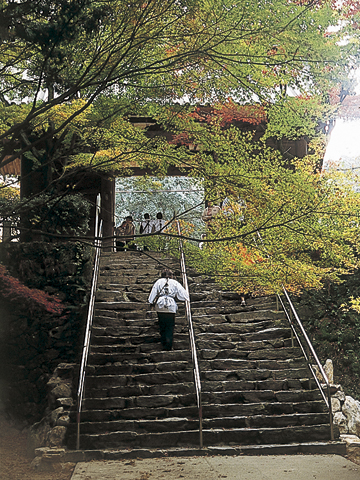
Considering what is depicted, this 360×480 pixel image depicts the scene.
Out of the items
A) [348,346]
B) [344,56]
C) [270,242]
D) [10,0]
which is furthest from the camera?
[348,346]

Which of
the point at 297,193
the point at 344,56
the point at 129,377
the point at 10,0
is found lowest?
the point at 129,377

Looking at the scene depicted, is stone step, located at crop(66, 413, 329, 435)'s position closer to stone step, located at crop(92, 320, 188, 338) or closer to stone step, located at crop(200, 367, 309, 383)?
stone step, located at crop(200, 367, 309, 383)

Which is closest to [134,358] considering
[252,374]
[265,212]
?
[252,374]

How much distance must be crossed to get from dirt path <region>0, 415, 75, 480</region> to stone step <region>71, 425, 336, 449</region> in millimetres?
677

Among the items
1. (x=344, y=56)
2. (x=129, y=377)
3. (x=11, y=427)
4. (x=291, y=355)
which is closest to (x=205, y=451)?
(x=129, y=377)

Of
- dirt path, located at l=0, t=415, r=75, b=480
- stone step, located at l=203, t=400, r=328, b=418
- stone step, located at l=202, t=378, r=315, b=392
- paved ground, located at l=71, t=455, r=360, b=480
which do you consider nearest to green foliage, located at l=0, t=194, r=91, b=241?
dirt path, located at l=0, t=415, r=75, b=480

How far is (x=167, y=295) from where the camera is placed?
9.19 metres

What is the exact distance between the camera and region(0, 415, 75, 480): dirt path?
700 centimetres

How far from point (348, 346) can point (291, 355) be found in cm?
376

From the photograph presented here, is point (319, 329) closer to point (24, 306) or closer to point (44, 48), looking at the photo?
point (24, 306)

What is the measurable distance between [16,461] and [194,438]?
11.2ft

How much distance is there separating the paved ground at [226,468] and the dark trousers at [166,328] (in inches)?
108

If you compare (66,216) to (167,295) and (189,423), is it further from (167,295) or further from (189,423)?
(189,423)

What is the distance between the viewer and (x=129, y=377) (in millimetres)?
9055
